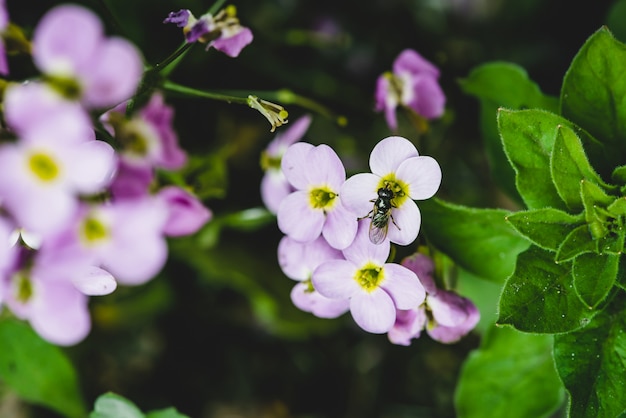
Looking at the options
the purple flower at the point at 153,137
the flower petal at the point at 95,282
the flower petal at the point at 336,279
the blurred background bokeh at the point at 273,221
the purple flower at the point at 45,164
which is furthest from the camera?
the blurred background bokeh at the point at 273,221

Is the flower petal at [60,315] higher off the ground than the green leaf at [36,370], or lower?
higher

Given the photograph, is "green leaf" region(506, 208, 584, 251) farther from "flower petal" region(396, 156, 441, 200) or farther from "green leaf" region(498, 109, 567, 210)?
"flower petal" region(396, 156, 441, 200)

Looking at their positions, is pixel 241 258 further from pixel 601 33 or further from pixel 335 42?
pixel 601 33

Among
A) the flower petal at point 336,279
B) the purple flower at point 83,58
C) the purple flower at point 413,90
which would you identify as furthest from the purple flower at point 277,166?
the purple flower at point 83,58

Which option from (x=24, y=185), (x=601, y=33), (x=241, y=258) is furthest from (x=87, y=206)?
(x=241, y=258)

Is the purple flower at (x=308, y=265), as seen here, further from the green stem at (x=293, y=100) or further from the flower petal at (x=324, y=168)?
the green stem at (x=293, y=100)

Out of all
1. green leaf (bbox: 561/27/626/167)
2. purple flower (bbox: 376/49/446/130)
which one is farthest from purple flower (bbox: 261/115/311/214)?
green leaf (bbox: 561/27/626/167)
